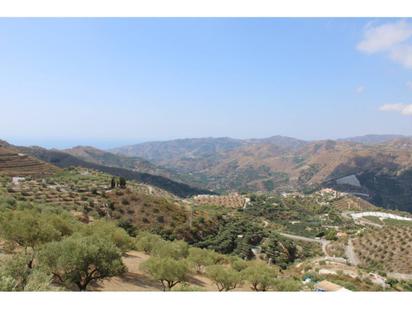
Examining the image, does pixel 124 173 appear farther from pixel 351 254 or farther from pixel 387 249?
pixel 387 249

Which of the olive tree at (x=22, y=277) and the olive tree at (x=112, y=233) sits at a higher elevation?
the olive tree at (x=22, y=277)

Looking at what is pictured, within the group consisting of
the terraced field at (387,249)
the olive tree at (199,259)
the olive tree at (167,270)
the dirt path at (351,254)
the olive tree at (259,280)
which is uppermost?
the olive tree at (167,270)

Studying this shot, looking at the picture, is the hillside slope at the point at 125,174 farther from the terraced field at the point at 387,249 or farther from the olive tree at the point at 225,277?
the olive tree at the point at 225,277

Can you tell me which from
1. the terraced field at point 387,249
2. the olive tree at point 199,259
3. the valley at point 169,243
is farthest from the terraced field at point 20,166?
the terraced field at point 387,249

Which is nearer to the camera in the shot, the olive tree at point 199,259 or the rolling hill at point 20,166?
the olive tree at point 199,259

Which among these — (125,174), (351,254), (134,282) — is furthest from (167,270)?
(125,174)

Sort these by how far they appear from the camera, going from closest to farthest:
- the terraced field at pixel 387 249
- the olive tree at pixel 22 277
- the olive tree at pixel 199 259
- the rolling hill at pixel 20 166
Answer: the olive tree at pixel 22 277 → the olive tree at pixel 199 259 → the terraced field at pixel 387 249 → the rolling hill at pixel 20 166
